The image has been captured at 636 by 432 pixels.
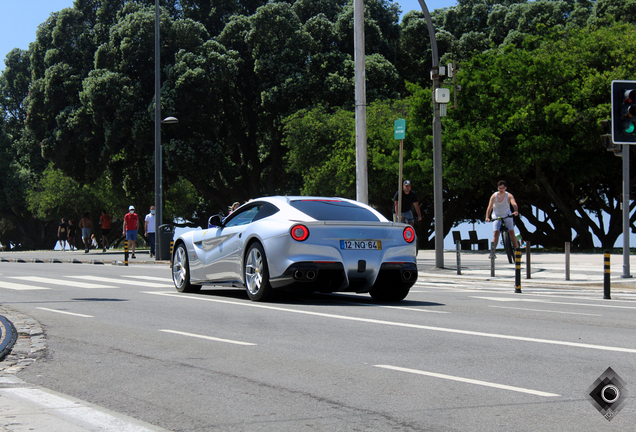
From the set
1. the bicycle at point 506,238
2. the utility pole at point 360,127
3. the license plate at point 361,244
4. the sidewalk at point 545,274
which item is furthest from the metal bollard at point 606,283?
the utility pole at point 360,127

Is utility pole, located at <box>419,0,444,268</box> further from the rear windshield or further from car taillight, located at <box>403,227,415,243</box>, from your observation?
car taillight, located at <box>403,227,415,243</box>

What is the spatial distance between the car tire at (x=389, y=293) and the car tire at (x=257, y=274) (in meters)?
1.64

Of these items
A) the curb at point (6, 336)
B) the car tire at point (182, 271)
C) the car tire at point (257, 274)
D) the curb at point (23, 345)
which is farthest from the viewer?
the car tire at point (182, 271)

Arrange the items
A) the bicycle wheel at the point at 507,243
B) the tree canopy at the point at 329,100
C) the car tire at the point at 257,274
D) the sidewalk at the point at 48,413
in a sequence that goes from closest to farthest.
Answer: the sidewalk at the point at 48,413 < the car tire at the point at 257,274 < the bicycle wheel at the point at 507,243 < the tree canopy at the point at 329,100

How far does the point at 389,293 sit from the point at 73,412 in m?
7.54

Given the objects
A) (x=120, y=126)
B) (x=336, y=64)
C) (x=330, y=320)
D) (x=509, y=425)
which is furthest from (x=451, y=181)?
(x=509, y=425)

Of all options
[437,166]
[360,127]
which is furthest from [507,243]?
[360,127]

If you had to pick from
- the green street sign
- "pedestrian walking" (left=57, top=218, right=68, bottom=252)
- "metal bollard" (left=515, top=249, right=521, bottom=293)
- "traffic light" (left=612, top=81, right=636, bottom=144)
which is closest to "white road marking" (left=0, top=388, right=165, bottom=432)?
"metal bollard" (left=515, top=249, right=521, bottom=293)

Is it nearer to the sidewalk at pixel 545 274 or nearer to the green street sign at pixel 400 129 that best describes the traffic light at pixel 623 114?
the sidewalk at pixel 545 274

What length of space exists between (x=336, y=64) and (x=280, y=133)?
4.85 metres

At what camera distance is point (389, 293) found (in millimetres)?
11969

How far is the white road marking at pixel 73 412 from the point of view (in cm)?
455

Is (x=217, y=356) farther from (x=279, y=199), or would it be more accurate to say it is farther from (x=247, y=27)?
(x=247, y=27)

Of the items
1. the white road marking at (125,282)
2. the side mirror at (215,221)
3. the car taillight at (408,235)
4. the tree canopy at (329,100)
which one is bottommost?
the white road marking at (125,282)
